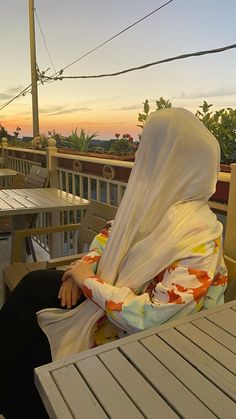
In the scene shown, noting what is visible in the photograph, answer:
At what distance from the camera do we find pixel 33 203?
263cm

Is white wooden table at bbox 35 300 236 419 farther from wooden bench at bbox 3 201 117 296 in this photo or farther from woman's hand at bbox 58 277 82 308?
wooden bench at bbox 3 201 117 296

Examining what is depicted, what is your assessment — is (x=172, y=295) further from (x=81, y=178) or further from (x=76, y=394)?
(x=81, y=178)

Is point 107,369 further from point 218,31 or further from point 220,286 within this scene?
point 218,31

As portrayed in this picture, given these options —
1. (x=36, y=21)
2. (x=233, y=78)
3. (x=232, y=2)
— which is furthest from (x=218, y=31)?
(x=36, y=21)

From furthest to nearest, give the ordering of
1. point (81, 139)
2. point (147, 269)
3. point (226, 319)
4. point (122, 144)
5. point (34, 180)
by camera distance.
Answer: point (81, 139)
point (122, 144)
point (34, 180)
point (147, 269)
point (226, 319)

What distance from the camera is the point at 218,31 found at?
557 centimetres

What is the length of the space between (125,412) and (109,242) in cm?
74

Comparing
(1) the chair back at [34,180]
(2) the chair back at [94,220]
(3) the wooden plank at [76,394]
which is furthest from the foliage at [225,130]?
(3) the wooden plank at [76,394]

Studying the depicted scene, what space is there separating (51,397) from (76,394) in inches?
1.9

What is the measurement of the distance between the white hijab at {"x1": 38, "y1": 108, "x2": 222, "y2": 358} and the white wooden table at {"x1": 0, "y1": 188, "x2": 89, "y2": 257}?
4.26ft

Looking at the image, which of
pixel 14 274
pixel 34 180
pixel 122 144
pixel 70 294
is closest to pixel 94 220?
pixel 14 274

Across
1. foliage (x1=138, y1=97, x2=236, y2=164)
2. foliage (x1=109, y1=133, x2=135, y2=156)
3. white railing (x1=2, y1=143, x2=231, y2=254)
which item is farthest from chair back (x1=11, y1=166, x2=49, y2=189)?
foliage (x1=138, y1=97, x2=236, y2=164)

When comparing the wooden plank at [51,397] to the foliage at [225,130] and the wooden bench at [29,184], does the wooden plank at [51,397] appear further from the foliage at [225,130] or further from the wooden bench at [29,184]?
the wooden bench at [29,184]

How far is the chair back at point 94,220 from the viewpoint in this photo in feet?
6.98
